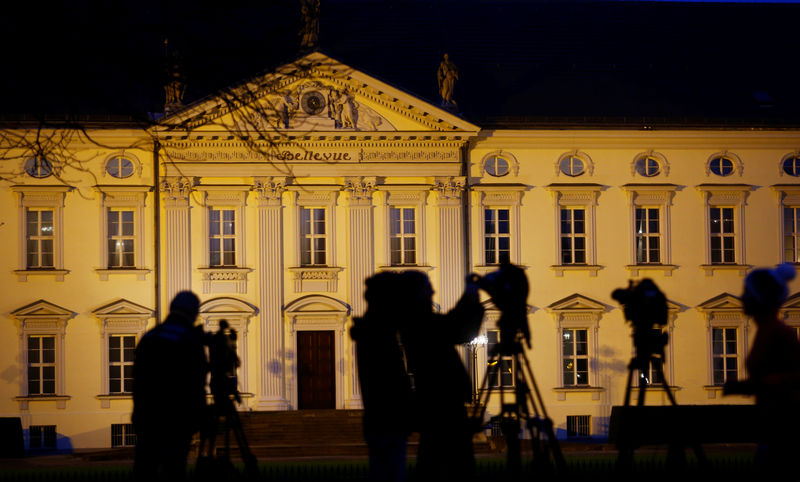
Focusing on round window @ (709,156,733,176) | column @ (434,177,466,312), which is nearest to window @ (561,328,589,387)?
column @ (434,177,466,312)

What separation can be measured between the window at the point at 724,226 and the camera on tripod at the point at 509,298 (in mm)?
20512

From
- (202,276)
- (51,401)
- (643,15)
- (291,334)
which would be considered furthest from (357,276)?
(643,15)

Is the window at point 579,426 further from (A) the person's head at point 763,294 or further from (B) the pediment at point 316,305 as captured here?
(A) the person's head at point 763,294

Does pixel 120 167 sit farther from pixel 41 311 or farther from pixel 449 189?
pixel 449 189

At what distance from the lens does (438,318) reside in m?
7.05

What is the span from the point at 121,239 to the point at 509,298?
793 inches

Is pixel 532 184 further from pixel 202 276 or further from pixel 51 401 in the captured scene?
pixel 51 401

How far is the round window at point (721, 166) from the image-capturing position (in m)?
27.9

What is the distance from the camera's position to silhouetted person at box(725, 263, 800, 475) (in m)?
6.27

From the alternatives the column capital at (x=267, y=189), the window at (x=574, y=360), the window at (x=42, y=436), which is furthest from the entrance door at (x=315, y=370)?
the window at (x=42, y=436)

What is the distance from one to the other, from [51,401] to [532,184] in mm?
14070

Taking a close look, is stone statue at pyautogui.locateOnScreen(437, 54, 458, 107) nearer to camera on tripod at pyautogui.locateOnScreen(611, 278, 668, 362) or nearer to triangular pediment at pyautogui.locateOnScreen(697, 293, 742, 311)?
triangular pediment at pyautogui.locateOnScreen(697, 293, 742, 311)

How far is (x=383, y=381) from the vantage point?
269 inches

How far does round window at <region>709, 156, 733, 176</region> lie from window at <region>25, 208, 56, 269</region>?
59.6 ft
